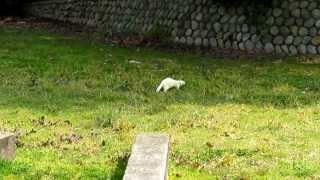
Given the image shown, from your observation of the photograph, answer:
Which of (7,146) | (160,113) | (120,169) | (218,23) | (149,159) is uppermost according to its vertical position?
(149,159)

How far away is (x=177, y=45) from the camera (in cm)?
2117

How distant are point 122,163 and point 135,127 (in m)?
2.06

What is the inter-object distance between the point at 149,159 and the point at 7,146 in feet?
5.83

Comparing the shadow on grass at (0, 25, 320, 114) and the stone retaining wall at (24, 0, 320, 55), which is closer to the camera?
the shadow on grass at (0, 25, 320, 114)

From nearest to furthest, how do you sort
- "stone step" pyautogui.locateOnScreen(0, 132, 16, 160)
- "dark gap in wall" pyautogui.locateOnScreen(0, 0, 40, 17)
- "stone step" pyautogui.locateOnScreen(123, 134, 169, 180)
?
"stone step" pyautogui.locateOnScreen(123, 134, 169, 180) < "stone step" pyautogui.locateOnScreen(0, 132, 16, 160) < "dark gap in wall" pyautogui.locateOnScreen(0, 0, 40, 17)

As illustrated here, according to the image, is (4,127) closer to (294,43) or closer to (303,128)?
(303,128)

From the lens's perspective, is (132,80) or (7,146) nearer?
(7,146)

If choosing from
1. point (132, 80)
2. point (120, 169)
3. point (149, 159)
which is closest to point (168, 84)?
point (132, 80)

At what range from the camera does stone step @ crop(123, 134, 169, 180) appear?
6825 mm

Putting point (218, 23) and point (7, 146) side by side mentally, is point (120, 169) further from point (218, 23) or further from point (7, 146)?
point (218, 23)

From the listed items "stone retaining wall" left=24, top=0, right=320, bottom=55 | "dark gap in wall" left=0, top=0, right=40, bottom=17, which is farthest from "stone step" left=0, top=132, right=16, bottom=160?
"dark gap in wall" left=0, top=0, right=40, bottom=17

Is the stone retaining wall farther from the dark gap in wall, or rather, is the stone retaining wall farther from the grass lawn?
the dark gap in wall

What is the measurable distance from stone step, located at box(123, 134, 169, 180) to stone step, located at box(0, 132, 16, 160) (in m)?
1.44

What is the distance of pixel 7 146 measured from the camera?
8125 millimetres
